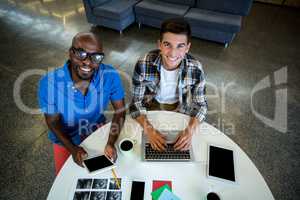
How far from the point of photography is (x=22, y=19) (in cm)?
429

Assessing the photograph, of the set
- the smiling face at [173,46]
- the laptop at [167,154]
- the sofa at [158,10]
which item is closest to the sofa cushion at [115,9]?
the sofa at [158,10]

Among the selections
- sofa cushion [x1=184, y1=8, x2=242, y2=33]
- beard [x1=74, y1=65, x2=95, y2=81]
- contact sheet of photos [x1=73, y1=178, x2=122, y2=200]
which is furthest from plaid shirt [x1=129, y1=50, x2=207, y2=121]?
sofa cushion [x1=184, y1=8, x2=242, y2=33]

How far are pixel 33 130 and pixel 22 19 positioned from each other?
11.2ft

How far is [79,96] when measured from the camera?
3.96 feet

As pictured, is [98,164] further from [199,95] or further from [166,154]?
[199,95]

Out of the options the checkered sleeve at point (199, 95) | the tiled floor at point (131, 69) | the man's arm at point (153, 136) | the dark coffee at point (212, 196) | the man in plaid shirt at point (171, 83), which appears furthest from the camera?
the tiled floor at point (131, 69)

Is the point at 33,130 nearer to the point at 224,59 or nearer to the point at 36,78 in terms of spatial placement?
the point at 36,78

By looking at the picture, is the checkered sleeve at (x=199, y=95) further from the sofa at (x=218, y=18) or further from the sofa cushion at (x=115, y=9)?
the sofa cushion at (x=115, y=9)

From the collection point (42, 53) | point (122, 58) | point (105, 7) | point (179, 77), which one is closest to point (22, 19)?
point (42, 53)

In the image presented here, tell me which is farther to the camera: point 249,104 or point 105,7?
point 105,7

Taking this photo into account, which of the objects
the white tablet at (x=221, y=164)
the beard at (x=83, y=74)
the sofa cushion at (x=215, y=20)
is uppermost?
the sofa cushion at (x=215, y=20)

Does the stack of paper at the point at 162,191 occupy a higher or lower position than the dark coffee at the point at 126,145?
lower

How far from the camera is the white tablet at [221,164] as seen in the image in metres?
0.98

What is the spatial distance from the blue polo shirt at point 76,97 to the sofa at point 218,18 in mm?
2500
